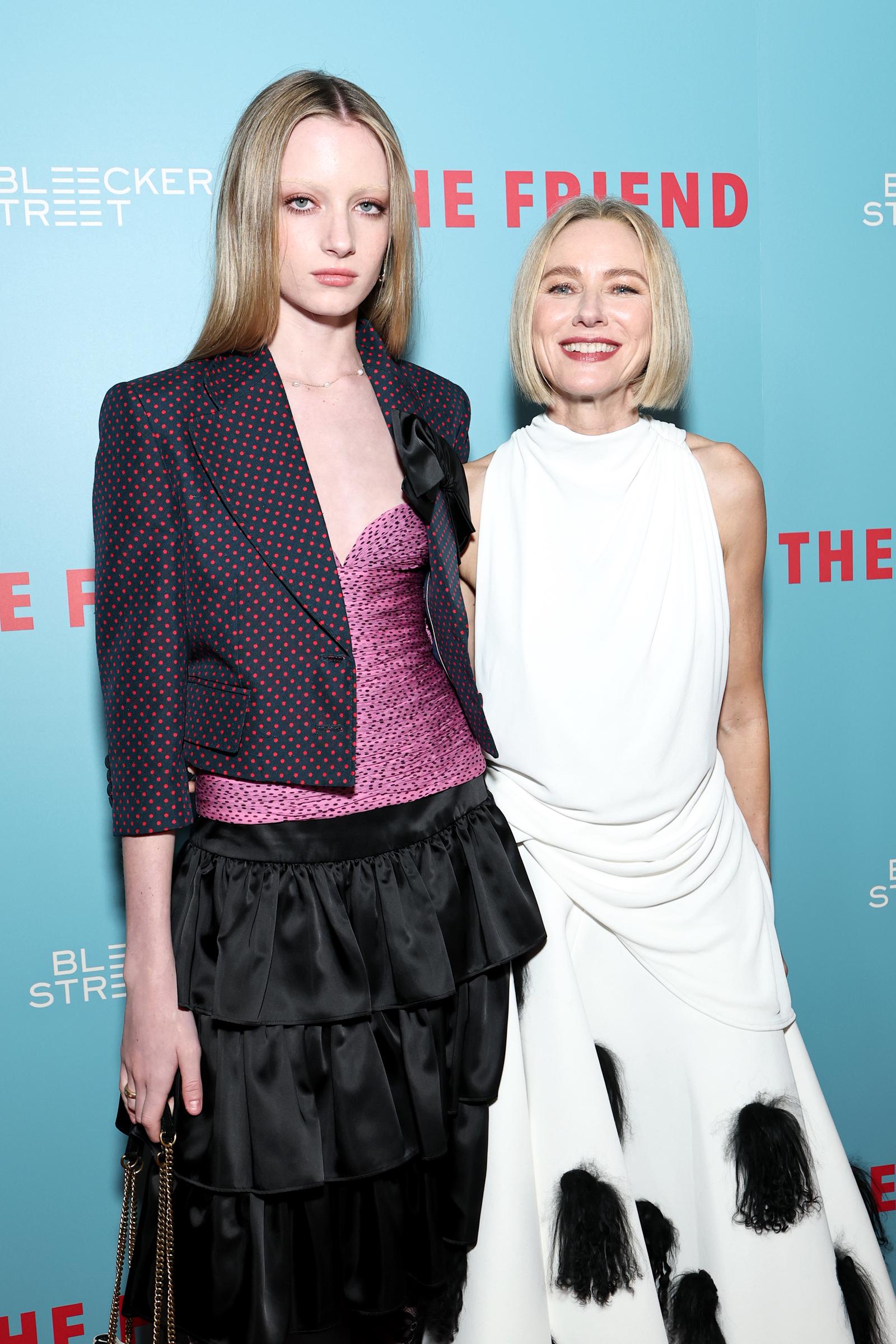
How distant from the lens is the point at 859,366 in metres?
2.13

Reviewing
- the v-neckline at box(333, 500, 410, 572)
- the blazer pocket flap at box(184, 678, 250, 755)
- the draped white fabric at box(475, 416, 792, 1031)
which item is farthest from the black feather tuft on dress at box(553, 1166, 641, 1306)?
the v-neckline at box(333, 500, 410, 572)

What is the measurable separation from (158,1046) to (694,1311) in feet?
2.76

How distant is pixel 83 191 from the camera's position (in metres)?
1.78

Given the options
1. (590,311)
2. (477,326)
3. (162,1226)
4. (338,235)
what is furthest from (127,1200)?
(477,326)

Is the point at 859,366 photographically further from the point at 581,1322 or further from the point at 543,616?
the point at 581,1322

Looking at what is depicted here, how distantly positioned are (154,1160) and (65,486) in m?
1.05

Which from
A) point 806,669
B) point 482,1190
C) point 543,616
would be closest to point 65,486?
point 543,616

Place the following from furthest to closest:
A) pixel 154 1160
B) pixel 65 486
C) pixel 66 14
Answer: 1. pixel 65 486
2. pixel 66 14
3. pixel 154 1160

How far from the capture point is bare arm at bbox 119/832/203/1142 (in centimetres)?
130

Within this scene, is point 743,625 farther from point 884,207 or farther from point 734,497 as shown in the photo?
point 884,207

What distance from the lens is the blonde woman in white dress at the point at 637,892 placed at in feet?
4.90

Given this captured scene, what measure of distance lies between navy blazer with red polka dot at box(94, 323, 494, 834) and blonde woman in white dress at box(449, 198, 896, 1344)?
35 cm

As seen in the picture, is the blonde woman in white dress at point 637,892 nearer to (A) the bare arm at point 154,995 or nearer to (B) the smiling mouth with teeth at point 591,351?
(B) the smiling mouth with teeth at point 591,351

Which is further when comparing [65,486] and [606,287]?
[65,486]
